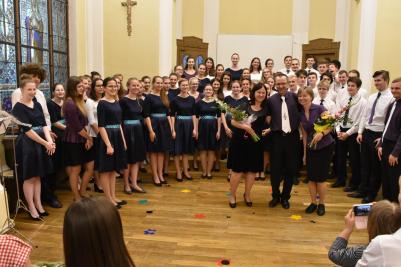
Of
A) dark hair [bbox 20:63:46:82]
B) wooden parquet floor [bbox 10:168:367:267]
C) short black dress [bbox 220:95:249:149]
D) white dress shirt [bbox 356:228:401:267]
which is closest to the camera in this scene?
white dress shirt [bbox 356:228:401:267]

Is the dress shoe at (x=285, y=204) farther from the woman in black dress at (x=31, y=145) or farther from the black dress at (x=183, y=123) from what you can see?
the woman in black dress at (x=31, y=145)

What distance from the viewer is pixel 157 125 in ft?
19.2

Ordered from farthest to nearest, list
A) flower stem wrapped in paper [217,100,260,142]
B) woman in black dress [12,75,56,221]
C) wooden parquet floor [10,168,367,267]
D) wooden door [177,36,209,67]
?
wooden door [177,36,209,67] < flower stem wrapped in paper [217,100,260,142] < woman in black dress [12,75,56,221] < wooden parquet floor [10,168,367,267]

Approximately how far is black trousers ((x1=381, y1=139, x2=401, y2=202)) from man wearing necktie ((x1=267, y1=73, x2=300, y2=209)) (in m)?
1.01

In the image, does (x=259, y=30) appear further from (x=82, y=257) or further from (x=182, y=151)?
(x=82, y=257)

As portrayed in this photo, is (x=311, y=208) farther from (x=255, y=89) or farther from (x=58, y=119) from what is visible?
(x=58, y=119)

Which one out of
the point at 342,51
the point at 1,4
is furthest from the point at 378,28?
the point at 1,4

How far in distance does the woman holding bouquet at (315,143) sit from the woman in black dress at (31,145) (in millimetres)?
2830

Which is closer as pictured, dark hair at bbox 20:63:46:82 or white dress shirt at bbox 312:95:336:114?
dark hair at bbox 20:63:46:82

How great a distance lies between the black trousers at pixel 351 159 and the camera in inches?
234

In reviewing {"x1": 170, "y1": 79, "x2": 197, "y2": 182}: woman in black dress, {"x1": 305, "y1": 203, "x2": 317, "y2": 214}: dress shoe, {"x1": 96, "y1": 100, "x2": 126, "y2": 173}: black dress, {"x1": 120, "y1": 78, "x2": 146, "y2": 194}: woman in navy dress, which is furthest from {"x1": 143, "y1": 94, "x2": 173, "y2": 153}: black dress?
{"x1": 305, "y1": 203, "x2": 317, "y2": 214}: dress shoe

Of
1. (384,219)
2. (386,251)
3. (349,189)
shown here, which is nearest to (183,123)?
(349,189)

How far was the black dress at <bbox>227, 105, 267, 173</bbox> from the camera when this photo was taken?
16.2 feet

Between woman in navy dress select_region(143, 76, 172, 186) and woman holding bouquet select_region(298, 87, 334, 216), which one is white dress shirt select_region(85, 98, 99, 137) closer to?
woman in navy dress select_region(143, 76, 172, 186)
